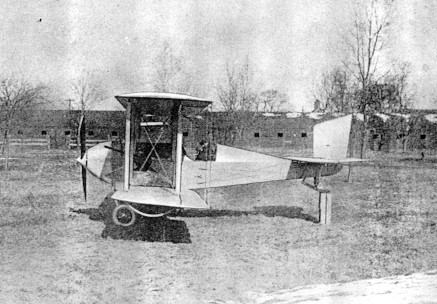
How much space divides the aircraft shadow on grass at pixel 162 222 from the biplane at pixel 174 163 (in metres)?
0.23

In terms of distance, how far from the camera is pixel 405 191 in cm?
1559

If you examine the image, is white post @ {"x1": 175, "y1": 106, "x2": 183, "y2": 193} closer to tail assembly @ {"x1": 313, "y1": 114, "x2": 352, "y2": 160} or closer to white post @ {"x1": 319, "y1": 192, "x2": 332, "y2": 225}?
white post @ {"x1": 319, "y1": 192, "x2": 332, "y2": 225}

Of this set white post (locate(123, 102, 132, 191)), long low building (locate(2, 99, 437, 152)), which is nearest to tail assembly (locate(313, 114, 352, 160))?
white post (locate(123, 102, 132, 191))

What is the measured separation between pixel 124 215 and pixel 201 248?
2.24 meters

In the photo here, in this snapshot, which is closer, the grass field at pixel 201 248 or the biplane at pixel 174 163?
the grass field at pixel 201 248

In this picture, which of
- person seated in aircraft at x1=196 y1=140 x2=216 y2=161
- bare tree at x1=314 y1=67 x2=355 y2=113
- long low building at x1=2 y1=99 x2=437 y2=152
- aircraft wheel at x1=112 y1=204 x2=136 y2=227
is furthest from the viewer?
long low building at x1=2 y1=99 x2=437 y2=152

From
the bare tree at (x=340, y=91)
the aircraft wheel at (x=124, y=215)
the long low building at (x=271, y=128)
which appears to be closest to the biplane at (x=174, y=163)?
the aircraft wheel at (x=124, y=215)

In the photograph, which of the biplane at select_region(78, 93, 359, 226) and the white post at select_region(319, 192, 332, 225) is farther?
the white post at select_region(319, 192, 332, 225)

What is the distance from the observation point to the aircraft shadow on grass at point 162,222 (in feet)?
26.9

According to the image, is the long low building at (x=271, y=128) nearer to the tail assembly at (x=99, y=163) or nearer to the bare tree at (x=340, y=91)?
the bare tree at (x=340, y=91)

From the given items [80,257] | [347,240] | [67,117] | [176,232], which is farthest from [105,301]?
[67,117]

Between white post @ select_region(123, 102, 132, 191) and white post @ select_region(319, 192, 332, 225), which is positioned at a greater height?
white post @ select_region(123, 102, 132, 191)

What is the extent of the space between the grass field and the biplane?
797mm

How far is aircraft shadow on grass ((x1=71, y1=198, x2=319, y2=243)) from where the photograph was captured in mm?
8195
